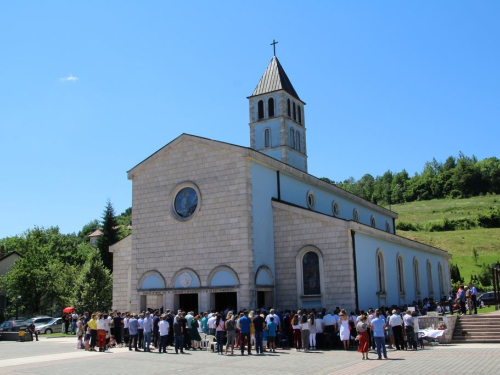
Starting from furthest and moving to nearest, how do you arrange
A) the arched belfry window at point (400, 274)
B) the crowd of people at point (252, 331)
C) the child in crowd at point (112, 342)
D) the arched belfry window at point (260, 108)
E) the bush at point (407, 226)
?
the bush at point (407, 226) < the arched belfry window at point (260, 108) < the arched belfry window at point (400, 274) < the child in crowd at point (112, 342) < the crowd of people at point (252, 331)

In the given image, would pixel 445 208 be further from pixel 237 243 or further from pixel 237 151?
pixel 237 243

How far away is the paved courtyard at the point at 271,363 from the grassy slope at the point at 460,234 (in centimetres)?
5204

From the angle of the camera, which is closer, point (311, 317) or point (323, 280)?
point (311, 317)

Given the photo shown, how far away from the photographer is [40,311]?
1970 inches

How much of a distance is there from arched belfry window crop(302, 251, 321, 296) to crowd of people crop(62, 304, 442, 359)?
3.23 m

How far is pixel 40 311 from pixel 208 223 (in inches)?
1226

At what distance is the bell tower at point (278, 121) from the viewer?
131 ft

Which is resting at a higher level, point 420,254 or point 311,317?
point 420,254

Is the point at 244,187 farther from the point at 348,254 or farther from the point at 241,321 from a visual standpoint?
the point at 241,321

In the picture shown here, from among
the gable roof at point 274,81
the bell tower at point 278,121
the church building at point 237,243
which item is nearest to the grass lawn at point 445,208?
the bell tower at point 278,121

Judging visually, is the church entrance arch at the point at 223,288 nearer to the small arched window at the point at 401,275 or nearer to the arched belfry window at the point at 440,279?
the small arched window at the point at 401,275

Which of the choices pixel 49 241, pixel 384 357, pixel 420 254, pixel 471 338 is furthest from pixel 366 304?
pixel 49 241

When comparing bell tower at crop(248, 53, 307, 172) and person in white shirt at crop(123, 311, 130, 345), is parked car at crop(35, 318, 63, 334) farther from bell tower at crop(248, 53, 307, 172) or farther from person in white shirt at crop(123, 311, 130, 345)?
bell tower at crop(248, 53, 307, 172)

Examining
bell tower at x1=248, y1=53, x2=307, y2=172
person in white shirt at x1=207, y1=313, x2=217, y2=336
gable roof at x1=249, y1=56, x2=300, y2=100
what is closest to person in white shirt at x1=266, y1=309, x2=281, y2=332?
person in white shirt at x1=207, y1=313, x2=217, y2=336
